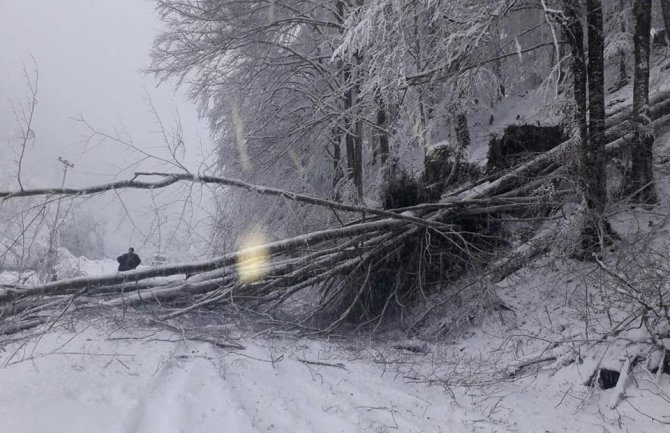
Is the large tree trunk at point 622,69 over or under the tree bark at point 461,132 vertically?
over

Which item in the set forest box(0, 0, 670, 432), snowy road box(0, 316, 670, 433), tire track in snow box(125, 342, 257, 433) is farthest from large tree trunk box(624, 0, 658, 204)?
tire track in snow box(125, 342, 257, 433)

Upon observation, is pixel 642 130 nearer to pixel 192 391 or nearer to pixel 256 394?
pixel 256 394

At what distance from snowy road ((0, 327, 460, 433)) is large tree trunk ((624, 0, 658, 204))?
15.9 ft

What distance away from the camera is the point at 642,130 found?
694cm

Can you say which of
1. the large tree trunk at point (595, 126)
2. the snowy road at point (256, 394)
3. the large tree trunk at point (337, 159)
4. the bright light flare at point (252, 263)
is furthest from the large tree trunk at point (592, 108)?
the large tree trunk at point (337, 159)

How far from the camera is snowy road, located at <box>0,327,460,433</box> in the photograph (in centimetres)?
331

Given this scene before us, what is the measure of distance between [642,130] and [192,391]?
6.95m

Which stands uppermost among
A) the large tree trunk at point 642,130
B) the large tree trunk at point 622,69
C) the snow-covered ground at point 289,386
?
the large tree trunk at point 622,69

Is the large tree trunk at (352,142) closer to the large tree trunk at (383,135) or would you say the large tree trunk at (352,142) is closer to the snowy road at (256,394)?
the large tree trunk at (383,135)

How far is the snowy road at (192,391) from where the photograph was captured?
3307 millimetres

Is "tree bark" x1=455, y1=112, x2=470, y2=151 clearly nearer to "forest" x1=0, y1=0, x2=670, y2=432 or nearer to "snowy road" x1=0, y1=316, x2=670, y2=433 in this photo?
"forest" x1=0, y1=0, x2=670, y2=432

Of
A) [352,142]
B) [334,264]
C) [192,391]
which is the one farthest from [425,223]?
[352,142]

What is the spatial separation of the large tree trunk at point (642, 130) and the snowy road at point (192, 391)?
4842mm

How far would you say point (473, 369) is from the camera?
517 cm
